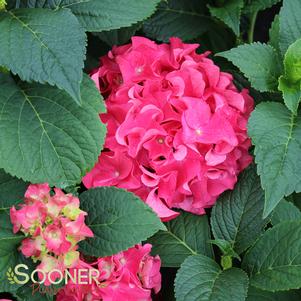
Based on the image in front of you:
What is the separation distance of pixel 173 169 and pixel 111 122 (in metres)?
0.13

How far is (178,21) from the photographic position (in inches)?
57.6

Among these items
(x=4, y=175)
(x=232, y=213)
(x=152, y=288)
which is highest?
(x=4, y=175)

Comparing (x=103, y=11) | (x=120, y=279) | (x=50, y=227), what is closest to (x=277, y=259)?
(x=120, y=279)

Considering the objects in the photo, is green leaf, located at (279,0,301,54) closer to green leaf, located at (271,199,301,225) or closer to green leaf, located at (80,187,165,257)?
Answer: green leaf, located at (271,199,301,225)

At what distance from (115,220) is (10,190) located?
0.19 metres

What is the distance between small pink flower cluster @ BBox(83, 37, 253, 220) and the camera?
1.16 m

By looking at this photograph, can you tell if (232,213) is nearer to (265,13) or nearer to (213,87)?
(213,87)

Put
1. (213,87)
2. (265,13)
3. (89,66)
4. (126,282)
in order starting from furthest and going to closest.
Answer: (265,13), (89,66), (213,87), (126,282)

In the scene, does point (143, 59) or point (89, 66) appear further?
point (89, 66)

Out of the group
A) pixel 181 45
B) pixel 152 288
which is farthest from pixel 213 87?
pixel 152 288

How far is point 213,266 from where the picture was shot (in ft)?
3.92

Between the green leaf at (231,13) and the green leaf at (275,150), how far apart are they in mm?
238

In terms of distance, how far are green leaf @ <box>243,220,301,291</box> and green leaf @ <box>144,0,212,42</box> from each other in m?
0.48

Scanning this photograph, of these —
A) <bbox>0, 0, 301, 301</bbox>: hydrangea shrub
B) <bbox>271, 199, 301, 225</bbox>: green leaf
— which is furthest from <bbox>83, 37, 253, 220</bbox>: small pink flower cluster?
<bbox>271, 199, 301, 225</bbox>: green leaf
